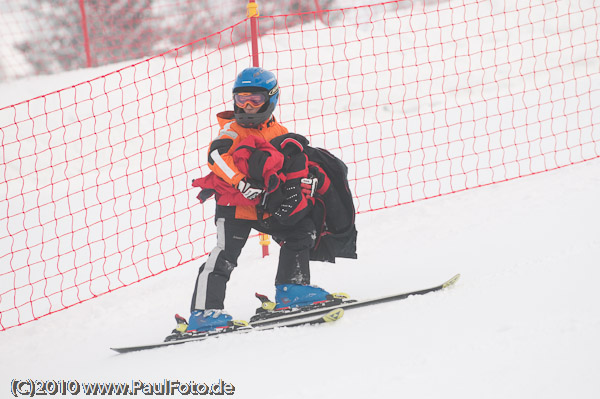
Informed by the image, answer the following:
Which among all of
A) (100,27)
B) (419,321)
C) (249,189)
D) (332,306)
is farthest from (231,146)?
(100,27)

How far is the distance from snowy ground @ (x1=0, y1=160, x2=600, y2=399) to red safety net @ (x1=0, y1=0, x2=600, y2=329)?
1.65ft

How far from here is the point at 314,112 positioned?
28.8ft

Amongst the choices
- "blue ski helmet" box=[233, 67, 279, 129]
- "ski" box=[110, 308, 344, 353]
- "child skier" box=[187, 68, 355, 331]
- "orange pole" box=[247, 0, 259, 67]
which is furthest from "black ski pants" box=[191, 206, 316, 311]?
"orange pole" box=[247, 0, 259, 67]

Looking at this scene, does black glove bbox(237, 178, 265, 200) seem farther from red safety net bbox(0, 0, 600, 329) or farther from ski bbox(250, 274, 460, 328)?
red safety net bbox(0, 0, 600, 329)

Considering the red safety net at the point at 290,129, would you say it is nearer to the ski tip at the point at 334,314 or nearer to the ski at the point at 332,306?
the ski at the point at 332,306

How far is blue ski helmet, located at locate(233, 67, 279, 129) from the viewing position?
353 centimetres

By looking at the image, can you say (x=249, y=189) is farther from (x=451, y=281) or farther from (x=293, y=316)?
(x=451, y=281)

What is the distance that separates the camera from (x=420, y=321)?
3.19m

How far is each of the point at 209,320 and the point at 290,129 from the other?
15.9 ft

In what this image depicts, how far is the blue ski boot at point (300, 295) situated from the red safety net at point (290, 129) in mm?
1658

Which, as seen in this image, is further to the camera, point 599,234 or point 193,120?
point 193,120

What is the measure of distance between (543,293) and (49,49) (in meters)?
9.29

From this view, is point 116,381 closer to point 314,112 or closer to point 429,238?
point 429,238

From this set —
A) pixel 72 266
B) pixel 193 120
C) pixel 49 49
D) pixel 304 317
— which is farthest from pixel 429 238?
pixel 49 49
